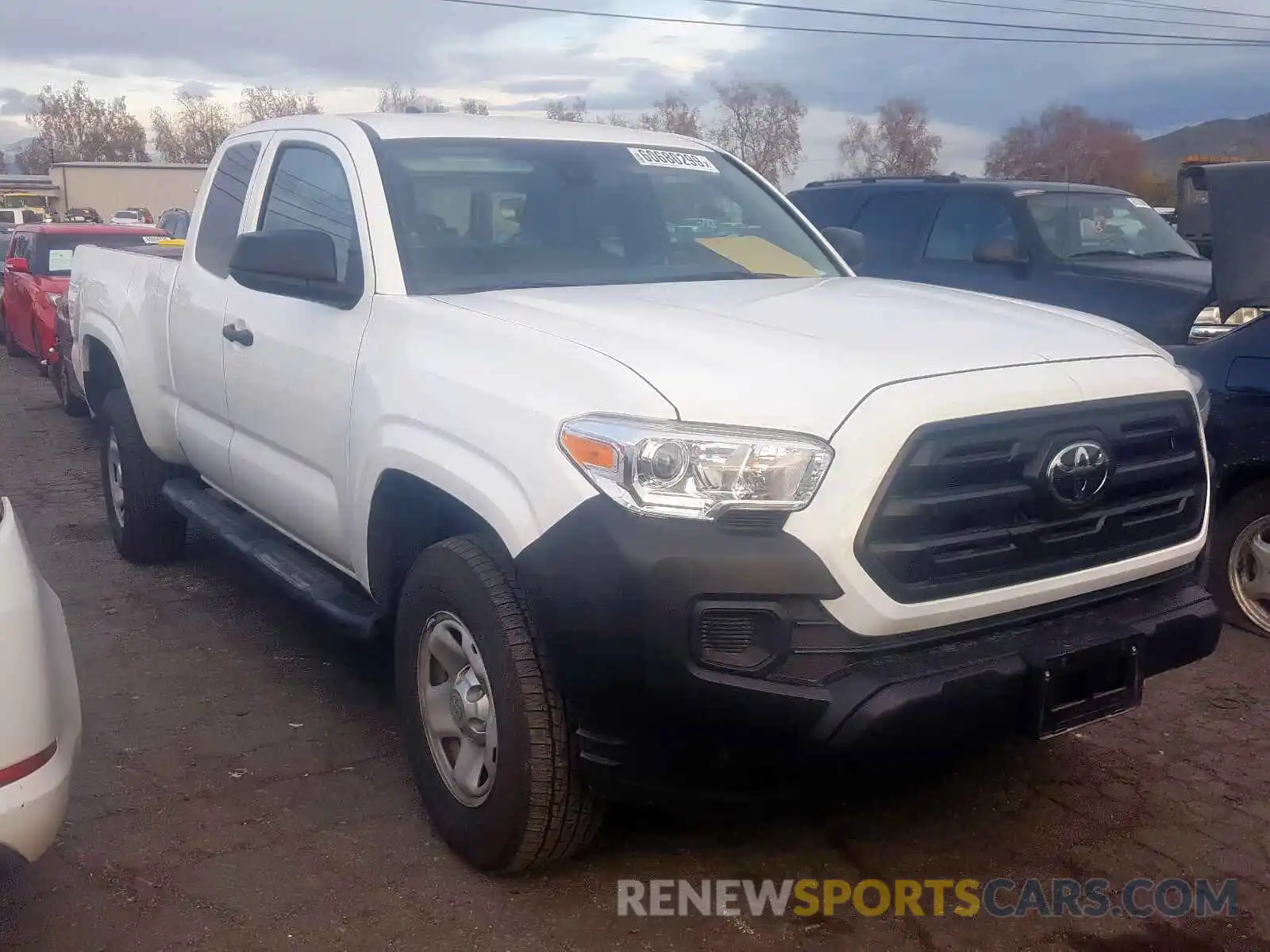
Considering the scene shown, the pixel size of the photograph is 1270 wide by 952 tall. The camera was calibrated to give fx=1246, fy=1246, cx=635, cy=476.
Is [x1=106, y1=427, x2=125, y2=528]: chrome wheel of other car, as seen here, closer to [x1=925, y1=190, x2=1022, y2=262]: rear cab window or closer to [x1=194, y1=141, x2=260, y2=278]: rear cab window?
[x1=194, y1=141, x2=260, y2=278]: rear cab window

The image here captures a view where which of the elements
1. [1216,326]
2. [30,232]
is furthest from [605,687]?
[30,232]

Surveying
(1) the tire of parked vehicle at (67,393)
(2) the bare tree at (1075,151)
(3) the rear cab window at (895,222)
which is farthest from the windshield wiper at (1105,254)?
(2) the bare tree at (1075,151)

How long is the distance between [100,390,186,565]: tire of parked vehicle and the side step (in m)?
0.25

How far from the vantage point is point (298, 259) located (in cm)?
367

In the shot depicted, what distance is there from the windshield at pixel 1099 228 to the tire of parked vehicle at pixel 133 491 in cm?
580

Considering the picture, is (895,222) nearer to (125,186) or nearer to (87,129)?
(125,186)

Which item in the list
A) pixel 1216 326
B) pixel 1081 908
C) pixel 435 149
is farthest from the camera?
pixel 1216 326

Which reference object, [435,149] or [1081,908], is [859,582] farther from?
[435,149]

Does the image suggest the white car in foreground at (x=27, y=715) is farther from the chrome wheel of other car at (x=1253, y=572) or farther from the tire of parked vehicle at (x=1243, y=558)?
the chrome wheel of other car at (x=1253, y=572)

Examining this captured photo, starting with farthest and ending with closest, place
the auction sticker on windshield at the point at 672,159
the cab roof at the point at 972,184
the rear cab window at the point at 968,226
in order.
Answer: the cab roof at the point at 972,184
the rear cab window at the point at 968,226
the auction sticker on windshield at the point at 672,159

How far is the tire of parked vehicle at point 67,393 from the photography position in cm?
1035

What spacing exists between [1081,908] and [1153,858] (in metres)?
0.36

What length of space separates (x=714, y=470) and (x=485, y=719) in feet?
3.07

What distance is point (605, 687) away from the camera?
2.70m
